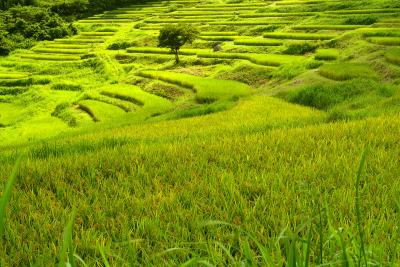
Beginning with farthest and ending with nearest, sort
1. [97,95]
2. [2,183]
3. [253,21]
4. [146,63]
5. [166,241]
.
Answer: [253,21] → [146,63] → [97,95] → [2,183] → [166,241]

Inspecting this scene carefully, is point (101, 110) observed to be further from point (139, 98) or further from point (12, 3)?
point (12, 3)

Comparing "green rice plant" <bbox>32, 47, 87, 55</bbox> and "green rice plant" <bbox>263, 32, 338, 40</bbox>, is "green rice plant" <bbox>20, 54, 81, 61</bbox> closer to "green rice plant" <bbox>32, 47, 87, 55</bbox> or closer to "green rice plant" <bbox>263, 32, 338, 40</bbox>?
"green rice plant" <bbox>32, 47, 87, 55</bbox>

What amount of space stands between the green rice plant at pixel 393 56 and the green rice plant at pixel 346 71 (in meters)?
1.15

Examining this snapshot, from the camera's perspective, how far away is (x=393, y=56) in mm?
22031

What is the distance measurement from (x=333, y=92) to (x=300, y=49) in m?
18.5

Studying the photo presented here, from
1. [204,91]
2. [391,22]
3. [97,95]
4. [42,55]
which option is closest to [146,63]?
[97,95]

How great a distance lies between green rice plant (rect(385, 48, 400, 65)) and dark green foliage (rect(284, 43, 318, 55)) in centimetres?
1202

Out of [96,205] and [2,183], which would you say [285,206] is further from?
[2,183]

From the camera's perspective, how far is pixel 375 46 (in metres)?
26.3

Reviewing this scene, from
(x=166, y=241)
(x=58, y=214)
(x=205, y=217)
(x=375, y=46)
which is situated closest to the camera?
(x=166, y=241)

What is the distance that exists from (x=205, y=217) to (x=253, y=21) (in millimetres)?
53635

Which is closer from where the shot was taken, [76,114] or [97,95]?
[76,114]

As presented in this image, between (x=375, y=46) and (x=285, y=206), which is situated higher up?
(x=285, y=206)

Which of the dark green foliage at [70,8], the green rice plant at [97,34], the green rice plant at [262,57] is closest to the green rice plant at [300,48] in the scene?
the green rice plant at [262,57]
